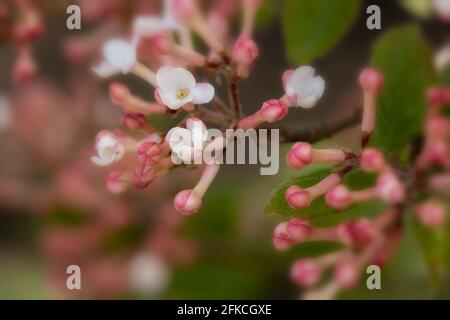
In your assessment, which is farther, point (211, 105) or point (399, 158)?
point (399, 158)

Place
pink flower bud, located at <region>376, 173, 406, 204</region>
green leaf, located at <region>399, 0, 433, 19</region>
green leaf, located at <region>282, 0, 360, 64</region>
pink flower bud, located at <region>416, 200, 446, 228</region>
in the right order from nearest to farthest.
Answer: pink flower bud, located at <region>376, 173, 406, 204</region>
pink flower bud, located at <region>416, 200, 446, 228</region>
green leaf, located at <region>282, 0, 360, 64</region>
green leaf, located at <region>399, 0, 433, 19</region>

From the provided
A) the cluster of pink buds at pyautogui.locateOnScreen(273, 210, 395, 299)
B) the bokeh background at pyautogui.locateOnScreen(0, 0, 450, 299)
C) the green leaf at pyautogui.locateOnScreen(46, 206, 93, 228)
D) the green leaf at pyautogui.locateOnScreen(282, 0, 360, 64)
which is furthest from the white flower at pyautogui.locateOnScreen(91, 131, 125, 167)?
the green leaf at pyautogui.locateOnScreen(46, 206, 93, 228)

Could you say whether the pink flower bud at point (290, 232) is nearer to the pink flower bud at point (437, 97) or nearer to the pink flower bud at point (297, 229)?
the pink flower bud at point (297, 229)

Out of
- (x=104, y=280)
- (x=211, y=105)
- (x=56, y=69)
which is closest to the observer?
(x=211, y=105)

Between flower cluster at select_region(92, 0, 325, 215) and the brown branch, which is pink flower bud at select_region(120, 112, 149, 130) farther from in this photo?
the brown branch

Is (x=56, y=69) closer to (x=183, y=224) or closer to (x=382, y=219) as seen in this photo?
(x=183, y=224)

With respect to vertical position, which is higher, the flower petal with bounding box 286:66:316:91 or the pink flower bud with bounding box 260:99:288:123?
the flower petal with bounding box 286:66:316:91
